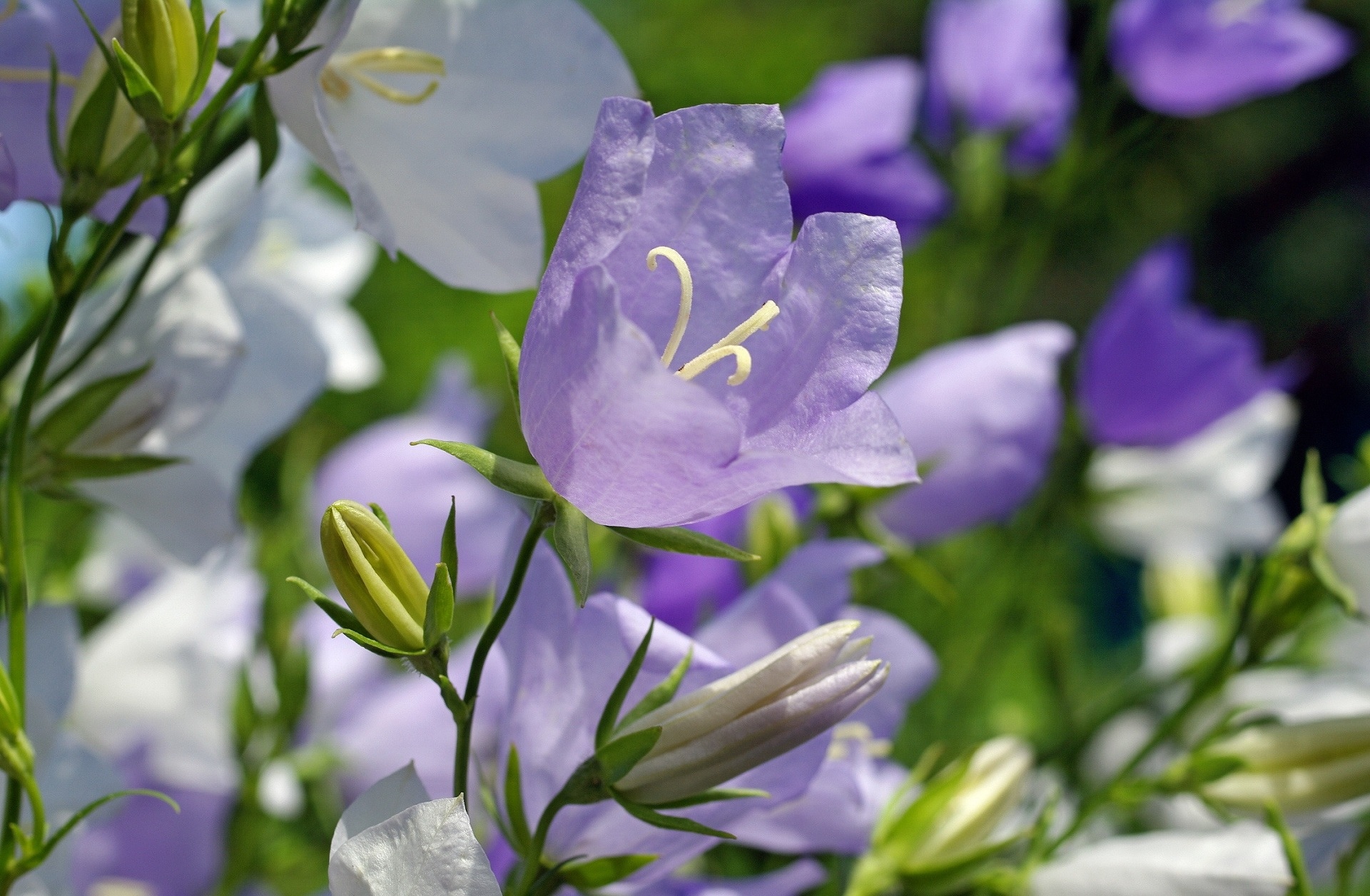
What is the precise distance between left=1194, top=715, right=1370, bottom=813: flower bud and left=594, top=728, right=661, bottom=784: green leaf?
22 cm

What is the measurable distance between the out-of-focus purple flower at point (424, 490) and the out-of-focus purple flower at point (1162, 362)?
293 mm

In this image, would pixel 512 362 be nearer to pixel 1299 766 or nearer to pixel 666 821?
pixel 666 821

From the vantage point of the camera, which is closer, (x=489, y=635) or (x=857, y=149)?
(x=489, y=635)

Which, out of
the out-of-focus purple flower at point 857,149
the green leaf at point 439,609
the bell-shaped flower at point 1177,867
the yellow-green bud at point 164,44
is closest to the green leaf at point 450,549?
the green leaf at point 439,609

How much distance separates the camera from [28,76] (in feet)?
1.06

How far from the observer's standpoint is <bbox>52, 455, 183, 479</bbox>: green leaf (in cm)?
33

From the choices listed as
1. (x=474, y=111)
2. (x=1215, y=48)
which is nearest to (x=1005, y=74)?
(x=1215, y=48)

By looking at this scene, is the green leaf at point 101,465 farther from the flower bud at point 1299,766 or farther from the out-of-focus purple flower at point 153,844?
the flower bud at point 1299,766

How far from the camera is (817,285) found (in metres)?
0.28

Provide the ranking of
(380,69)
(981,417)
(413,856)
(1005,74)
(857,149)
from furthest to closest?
(1005,74) → (857,149) → (981,417) → (380,69) → (413,856)

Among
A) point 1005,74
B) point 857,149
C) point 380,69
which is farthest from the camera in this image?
point 1005,74

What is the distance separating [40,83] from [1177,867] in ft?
1.27

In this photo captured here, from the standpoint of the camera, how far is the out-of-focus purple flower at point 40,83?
1.05ft

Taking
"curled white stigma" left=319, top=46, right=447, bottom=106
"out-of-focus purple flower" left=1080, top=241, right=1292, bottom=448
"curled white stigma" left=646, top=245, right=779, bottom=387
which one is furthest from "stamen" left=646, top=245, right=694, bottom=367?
"out-of-focus purple flower" left=1080, top=241, right=1292, bottom=448
